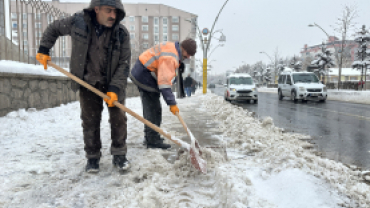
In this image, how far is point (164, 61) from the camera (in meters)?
3.14

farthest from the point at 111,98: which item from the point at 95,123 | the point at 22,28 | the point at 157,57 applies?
the point at 22,28

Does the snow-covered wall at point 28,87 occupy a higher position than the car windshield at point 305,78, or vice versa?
the car windshield at point 305,78

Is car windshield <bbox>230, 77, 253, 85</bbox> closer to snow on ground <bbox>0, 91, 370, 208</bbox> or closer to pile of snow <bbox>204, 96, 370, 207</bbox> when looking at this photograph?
pile of snow <bbox>204, 96, 370, 207</bbox>

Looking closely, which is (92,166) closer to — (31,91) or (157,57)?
(157,57)

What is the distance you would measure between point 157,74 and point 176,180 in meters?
1.54

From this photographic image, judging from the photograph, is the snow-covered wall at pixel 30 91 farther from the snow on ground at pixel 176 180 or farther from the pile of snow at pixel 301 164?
the pile of snow at pixel 301 164

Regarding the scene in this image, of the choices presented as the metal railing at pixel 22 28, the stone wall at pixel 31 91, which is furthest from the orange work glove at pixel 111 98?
the metal railing at pixel 22 28

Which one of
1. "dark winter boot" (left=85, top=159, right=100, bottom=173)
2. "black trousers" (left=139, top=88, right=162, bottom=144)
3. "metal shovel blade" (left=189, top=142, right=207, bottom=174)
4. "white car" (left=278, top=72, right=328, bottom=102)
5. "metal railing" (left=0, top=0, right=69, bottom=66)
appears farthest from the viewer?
"white car" (left=278, top=72, right=328, bottom=102)

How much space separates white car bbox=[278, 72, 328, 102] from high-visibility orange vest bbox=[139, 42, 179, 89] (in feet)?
40.4

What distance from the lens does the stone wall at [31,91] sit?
4.75m

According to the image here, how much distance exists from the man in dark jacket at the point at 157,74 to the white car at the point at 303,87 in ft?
39.2

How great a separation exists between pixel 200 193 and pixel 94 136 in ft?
4.37

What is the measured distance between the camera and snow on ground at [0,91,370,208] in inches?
83.9

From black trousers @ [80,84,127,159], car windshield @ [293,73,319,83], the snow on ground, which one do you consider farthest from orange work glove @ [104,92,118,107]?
car windshield @ [293,73,319,83]
